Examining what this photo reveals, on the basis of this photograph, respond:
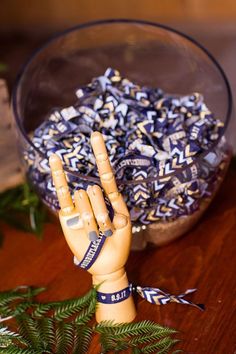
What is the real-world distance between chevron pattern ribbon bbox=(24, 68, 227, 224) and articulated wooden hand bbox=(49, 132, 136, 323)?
0.09m

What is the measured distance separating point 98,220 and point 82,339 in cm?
17

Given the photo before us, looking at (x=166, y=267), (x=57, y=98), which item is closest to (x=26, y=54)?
(x=57, y=98)

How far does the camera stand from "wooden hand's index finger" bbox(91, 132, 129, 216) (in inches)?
27.6

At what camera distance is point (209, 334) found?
30.5 inches

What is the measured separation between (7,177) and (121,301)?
0.39 metres

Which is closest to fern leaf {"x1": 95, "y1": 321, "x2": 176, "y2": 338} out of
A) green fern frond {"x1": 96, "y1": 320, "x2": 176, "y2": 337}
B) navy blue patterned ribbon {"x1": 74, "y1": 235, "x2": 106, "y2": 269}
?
green fern frond {"x1": 96, "y1": 320, "x2": 176, "y2": 337}

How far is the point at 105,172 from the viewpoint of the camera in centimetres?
71

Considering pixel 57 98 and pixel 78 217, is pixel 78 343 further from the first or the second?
pixel 57 98

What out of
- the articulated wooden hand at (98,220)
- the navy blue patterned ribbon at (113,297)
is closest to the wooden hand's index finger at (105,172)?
the articulated wooden hand at (98,220)

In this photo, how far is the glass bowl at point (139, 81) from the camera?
0.86 metres

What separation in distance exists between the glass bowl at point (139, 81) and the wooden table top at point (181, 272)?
0.12 feet

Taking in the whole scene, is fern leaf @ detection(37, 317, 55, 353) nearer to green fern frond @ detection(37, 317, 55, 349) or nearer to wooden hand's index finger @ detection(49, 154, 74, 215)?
green fern frond @ detection(37, 317, 55, 349)

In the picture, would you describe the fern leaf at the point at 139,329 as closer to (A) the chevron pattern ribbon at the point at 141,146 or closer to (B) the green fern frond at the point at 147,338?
(B) the green fern frond at the point at 147,338

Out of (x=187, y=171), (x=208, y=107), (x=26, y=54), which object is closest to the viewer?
(x=187, y=171)
